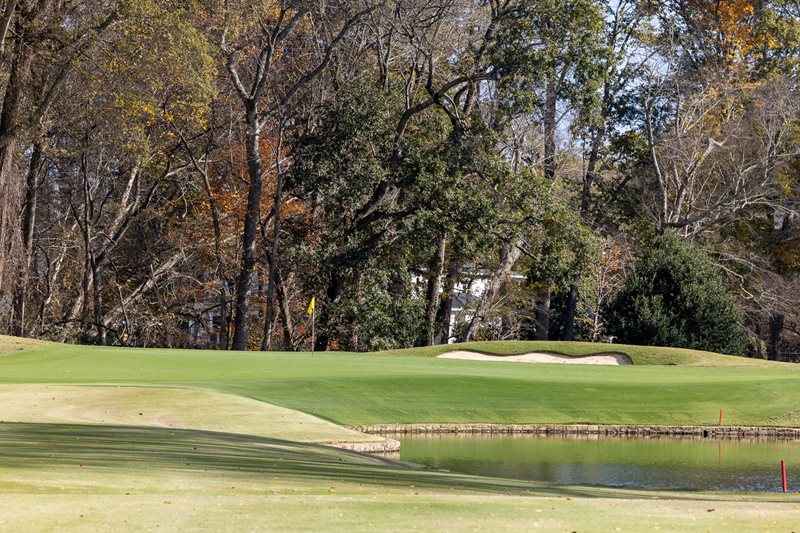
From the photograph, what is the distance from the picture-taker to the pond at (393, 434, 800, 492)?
1487 cm

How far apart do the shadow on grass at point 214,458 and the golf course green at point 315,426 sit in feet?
0.14

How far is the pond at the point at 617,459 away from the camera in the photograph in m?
14.9

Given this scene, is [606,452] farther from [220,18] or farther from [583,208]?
[583,208]

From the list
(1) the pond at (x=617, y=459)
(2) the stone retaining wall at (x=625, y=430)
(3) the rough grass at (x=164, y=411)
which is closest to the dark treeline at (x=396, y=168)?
(3) the rough grass at (x=164, y=411)

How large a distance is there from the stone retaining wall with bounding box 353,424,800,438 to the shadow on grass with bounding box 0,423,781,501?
631 centimetres

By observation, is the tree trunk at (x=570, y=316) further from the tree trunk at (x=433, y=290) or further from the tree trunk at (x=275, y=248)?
the tree trunk at (x=275, y=248)

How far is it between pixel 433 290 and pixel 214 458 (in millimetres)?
27555

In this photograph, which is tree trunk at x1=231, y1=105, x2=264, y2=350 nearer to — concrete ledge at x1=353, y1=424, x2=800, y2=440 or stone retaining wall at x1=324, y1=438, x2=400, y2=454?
concrete ledge at x1=353, y1=424, x2=800, y2=440

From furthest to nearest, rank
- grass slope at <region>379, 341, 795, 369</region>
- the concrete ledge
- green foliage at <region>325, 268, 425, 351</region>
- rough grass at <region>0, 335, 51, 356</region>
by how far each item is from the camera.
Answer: green foliage at <region>325, 268, 425, 351</region>
grass slope at <region>379, 341, 795, 369</region>
rough grass at <region>0, 335, 51, 356</region>
the concrete ledge

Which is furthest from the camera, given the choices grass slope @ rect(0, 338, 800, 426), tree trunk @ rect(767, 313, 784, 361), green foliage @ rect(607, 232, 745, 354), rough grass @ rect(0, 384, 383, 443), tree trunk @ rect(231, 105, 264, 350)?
tree trunk @ rect(767, 313, 784, 361)

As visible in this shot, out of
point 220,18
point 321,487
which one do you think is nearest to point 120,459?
point 321,487

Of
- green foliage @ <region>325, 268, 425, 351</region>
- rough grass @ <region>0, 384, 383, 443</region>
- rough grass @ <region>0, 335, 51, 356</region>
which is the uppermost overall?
green foliage @ <region>325, 268, 425, 351</region>

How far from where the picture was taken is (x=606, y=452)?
59.2 ft

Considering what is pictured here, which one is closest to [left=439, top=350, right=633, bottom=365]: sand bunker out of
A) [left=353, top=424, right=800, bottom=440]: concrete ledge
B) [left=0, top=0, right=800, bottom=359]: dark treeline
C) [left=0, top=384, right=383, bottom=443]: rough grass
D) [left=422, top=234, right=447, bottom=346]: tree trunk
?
[left=0, top=0, right=800, bottom=359]: dark treeline
